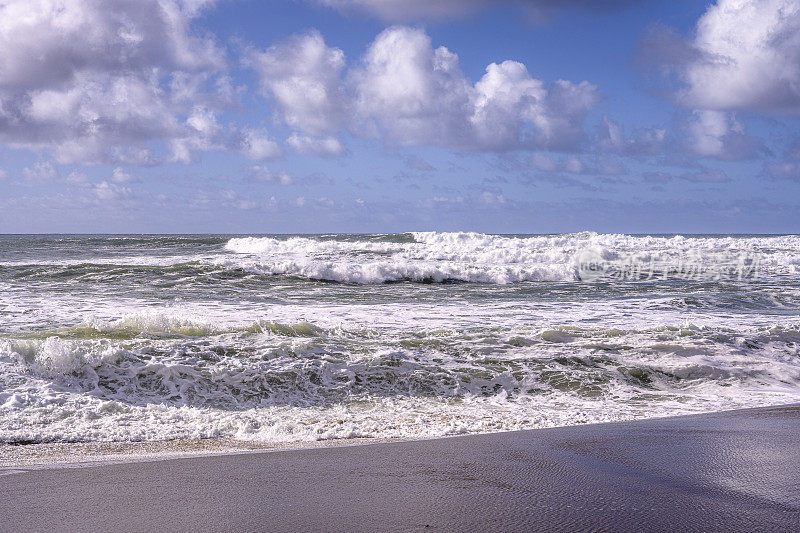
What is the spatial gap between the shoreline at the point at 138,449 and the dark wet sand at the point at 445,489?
0.18 m

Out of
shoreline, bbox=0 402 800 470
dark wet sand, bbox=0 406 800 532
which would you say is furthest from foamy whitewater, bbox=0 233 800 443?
dark wet sand, bbox=0 406 800 532

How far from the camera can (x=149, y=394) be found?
5.56 m

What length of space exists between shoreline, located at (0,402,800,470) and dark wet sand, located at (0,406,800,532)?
18 centimetres

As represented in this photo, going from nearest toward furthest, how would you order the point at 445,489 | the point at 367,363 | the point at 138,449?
the point at 445,489
the point at 138,449
the point at 367,363

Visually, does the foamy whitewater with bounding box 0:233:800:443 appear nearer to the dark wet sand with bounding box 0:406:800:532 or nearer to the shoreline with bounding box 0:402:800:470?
the shoreline with bounding box 0:402:800:470

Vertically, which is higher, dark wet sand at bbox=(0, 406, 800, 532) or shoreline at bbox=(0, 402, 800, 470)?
dark wet sand at bbox=(0, 406, 800, 532)

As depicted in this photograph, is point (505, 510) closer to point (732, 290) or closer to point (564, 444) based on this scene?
point (564, 444)

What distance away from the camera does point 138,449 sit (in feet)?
13.4

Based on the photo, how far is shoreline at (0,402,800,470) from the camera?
142 inches

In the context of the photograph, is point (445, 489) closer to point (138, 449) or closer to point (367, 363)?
point (138, 449)

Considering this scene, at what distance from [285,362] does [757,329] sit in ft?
22.6

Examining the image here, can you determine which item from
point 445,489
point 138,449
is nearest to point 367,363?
point 138,449

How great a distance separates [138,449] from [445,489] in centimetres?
226

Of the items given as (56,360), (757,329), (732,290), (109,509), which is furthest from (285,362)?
(732,290)
